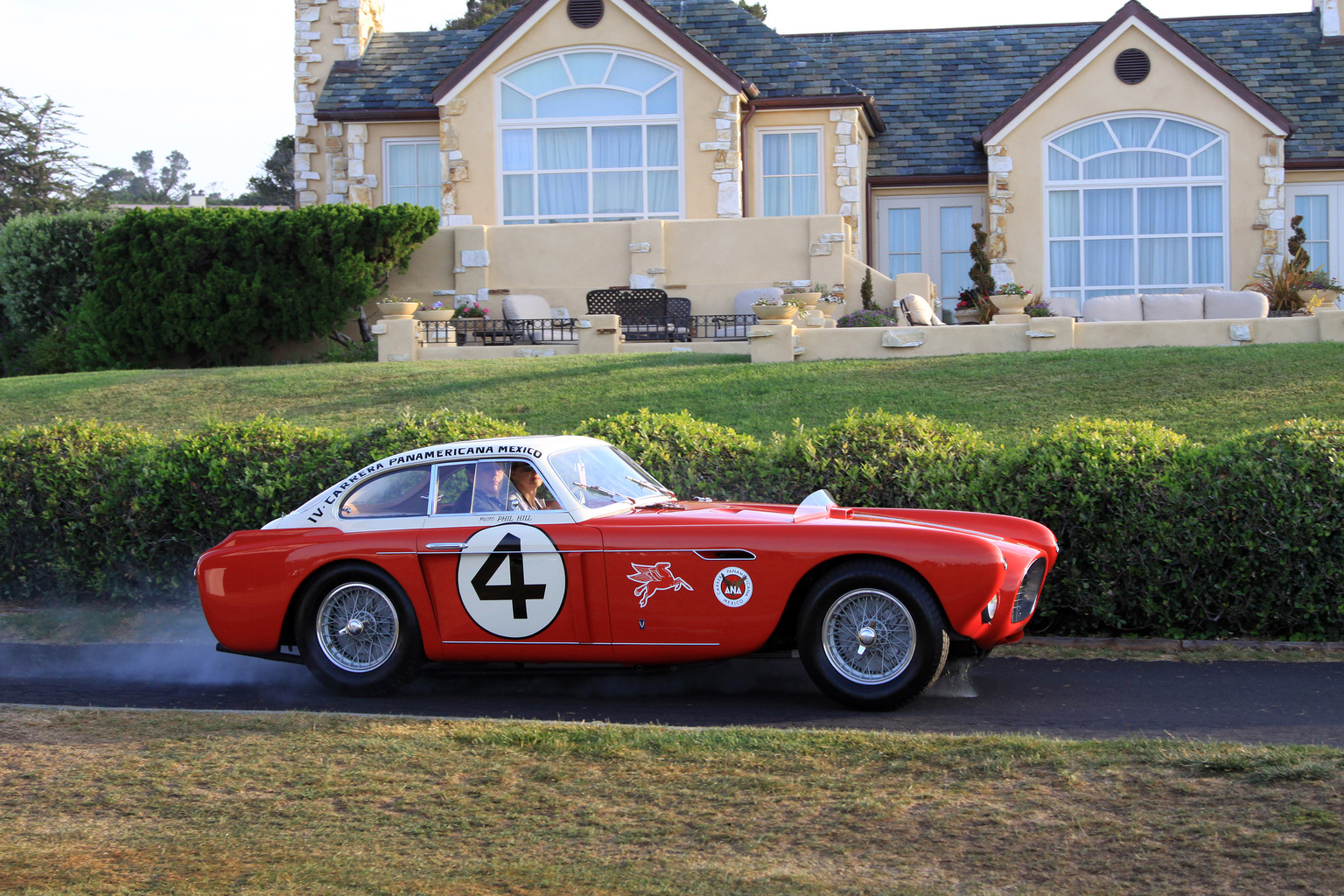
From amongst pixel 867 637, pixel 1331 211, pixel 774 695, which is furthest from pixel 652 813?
pixel 1331 211

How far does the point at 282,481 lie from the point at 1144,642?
605cm

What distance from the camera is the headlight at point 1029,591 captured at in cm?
618

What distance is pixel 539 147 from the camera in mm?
21344

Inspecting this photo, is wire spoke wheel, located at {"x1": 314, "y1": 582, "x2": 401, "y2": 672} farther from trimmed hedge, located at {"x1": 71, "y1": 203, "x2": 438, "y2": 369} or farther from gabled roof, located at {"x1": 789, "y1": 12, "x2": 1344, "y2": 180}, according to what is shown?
gabled roof, located at {"x1": 789, "y1": 12, "x2": 1344, "y2": 180}

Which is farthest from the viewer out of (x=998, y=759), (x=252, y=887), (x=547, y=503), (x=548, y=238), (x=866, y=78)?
(x=866, y=78)

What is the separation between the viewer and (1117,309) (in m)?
18.9

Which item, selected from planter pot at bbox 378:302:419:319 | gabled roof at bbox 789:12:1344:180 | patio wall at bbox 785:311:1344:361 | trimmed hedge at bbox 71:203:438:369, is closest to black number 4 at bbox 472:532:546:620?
patio wall at bbox 785:311:1344:361

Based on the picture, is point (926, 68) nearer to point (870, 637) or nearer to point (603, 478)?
point (603, 478)

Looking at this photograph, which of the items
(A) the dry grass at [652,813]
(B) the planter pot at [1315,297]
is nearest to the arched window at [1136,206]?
(B) the planter pot at [1315,297]

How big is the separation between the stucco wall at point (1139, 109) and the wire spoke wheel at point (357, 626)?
17.3 metres

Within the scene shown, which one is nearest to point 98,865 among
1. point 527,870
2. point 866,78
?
point 527,870

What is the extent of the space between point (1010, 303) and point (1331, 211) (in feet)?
31.2

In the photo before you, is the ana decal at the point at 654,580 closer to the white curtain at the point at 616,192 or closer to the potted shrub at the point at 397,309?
the potted shrub at the point at 397,309

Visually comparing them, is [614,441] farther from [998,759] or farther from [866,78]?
[866,78]
